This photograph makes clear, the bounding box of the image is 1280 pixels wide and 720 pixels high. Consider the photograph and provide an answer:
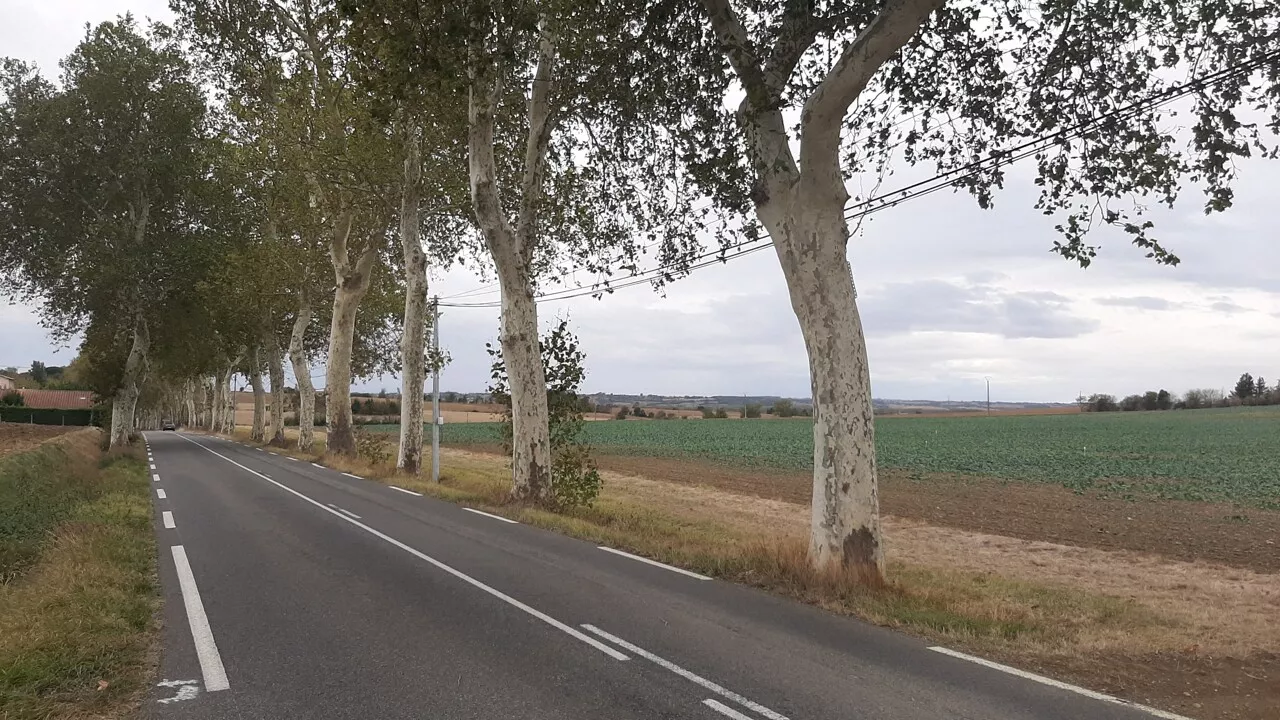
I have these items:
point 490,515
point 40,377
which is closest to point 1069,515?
point 490,515

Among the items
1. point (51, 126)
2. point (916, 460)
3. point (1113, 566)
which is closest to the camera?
point (1113, 566)

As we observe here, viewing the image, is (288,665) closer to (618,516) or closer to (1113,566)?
(618,516)

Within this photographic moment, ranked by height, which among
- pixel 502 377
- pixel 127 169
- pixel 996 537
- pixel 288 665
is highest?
pixel 127 169

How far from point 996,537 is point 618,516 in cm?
818

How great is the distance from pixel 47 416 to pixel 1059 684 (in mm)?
84220

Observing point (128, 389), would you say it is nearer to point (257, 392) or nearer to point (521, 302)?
point (257, 392)

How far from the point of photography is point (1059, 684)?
5664 mm

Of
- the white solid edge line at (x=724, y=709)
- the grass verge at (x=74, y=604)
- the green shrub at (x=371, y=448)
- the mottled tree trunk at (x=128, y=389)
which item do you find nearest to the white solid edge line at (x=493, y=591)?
the white solid edge line at (x=724, y=709)

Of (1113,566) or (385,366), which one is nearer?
(1113,566)

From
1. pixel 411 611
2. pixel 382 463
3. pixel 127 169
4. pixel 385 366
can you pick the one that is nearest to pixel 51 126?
pixel 127 169

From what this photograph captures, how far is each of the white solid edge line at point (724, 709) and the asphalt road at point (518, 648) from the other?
0.05 ft

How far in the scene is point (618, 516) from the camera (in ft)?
50.5

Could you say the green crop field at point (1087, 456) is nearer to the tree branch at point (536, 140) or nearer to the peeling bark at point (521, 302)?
the peeling bark at point (521, 302)

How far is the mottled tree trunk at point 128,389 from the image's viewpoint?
32.7 metres
